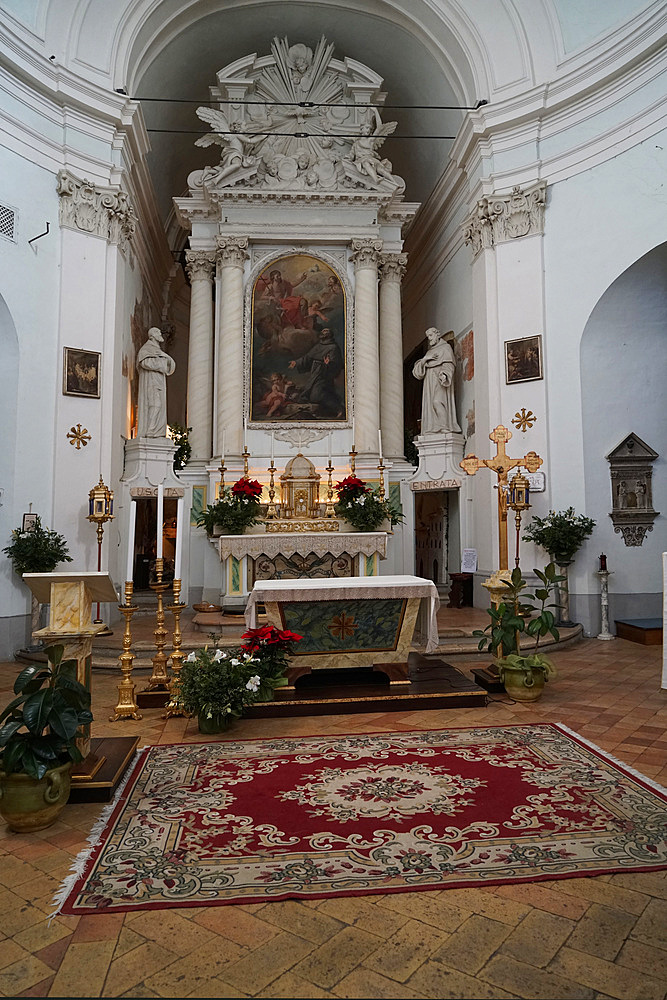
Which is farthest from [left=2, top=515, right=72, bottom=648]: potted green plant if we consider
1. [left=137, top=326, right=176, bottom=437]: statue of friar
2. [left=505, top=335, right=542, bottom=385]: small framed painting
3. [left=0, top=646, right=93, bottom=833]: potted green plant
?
[left=505, top=335, right=542, bottom=385]: small framed painting

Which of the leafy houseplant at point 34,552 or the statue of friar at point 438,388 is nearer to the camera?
the leafy houseplant at point 34,552

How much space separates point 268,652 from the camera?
19.0 ft

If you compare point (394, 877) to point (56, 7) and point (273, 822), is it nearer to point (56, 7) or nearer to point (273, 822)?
point (273, 822)

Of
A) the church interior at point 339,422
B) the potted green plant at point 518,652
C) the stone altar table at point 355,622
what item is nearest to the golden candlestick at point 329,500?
the church interior at point 339,422

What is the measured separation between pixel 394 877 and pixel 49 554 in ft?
23.2

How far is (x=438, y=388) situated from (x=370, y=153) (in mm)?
4789

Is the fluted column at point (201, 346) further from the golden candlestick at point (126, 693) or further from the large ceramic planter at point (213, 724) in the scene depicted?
the large ceramic planter at point (213, 724)

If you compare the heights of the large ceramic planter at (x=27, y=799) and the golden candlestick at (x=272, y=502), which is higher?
the golden candlestick at (x=272, y=502)

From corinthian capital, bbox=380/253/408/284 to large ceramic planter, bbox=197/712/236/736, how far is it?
10310 millimetres

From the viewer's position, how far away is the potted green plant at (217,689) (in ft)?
16.5

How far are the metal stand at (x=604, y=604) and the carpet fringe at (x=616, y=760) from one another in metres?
4.68

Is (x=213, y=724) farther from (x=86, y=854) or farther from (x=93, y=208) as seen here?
(x=93, y=208)

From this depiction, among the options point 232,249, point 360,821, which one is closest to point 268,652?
point 360,821

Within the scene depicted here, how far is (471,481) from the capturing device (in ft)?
38.2
